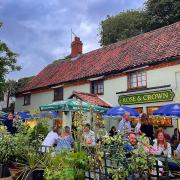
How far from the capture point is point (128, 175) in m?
5.26

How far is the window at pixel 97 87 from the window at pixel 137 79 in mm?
2702

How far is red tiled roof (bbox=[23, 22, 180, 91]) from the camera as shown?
61.4ft

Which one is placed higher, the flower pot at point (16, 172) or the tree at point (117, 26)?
the tree at point (117, 26)

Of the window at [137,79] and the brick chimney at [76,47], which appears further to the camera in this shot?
the brick chimney at [76,47]

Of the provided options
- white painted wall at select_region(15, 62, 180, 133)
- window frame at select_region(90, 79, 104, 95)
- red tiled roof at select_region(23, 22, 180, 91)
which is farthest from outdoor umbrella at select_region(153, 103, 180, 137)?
window frame at select_region(90, 79, 104, 95)

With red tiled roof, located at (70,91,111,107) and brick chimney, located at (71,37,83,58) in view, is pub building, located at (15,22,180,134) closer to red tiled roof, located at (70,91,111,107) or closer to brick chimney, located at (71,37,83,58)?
red tiled roof, located at (70,91,111,107)

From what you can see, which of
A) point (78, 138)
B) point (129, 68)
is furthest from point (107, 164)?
point (129, 68)

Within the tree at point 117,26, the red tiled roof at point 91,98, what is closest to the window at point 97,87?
the red tiled roof at point 91,98

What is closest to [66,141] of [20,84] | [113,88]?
[113,88]

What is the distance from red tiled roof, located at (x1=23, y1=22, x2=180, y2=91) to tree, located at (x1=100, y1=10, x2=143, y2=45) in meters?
11.0

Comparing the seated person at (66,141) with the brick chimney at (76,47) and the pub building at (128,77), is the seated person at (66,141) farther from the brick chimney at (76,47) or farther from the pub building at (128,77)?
the brick chimney at (76,47)

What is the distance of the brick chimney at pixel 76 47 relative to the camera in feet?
96.7

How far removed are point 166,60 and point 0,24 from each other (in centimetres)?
1460

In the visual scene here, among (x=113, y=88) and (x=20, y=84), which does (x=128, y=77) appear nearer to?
(x=113, y=88)
